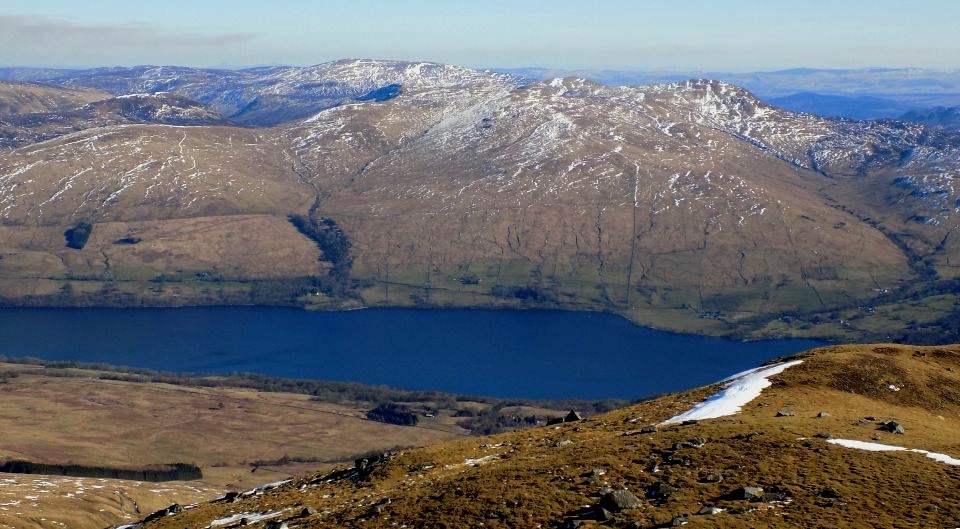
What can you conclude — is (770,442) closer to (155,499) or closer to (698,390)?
(698,390)

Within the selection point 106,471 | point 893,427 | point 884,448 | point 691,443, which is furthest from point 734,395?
point 106,471

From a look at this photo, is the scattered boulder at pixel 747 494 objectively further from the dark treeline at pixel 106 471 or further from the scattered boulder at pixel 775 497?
the dark treeline at pixel 106 471

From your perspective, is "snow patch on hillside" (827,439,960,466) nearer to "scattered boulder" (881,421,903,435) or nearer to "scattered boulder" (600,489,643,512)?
"scattered boulder" (881,421,903,435)

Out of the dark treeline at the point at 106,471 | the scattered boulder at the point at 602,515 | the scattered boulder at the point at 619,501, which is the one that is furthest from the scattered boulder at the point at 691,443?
the dark treeline at the point at 106,471

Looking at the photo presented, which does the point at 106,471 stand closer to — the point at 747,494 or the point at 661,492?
the point at 661,492

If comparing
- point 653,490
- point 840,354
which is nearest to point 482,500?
point 653,490

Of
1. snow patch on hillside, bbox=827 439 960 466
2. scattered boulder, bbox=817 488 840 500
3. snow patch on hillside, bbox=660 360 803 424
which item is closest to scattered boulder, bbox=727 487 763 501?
scattered boulder, bbox=817 488 840 500

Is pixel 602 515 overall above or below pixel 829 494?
below
